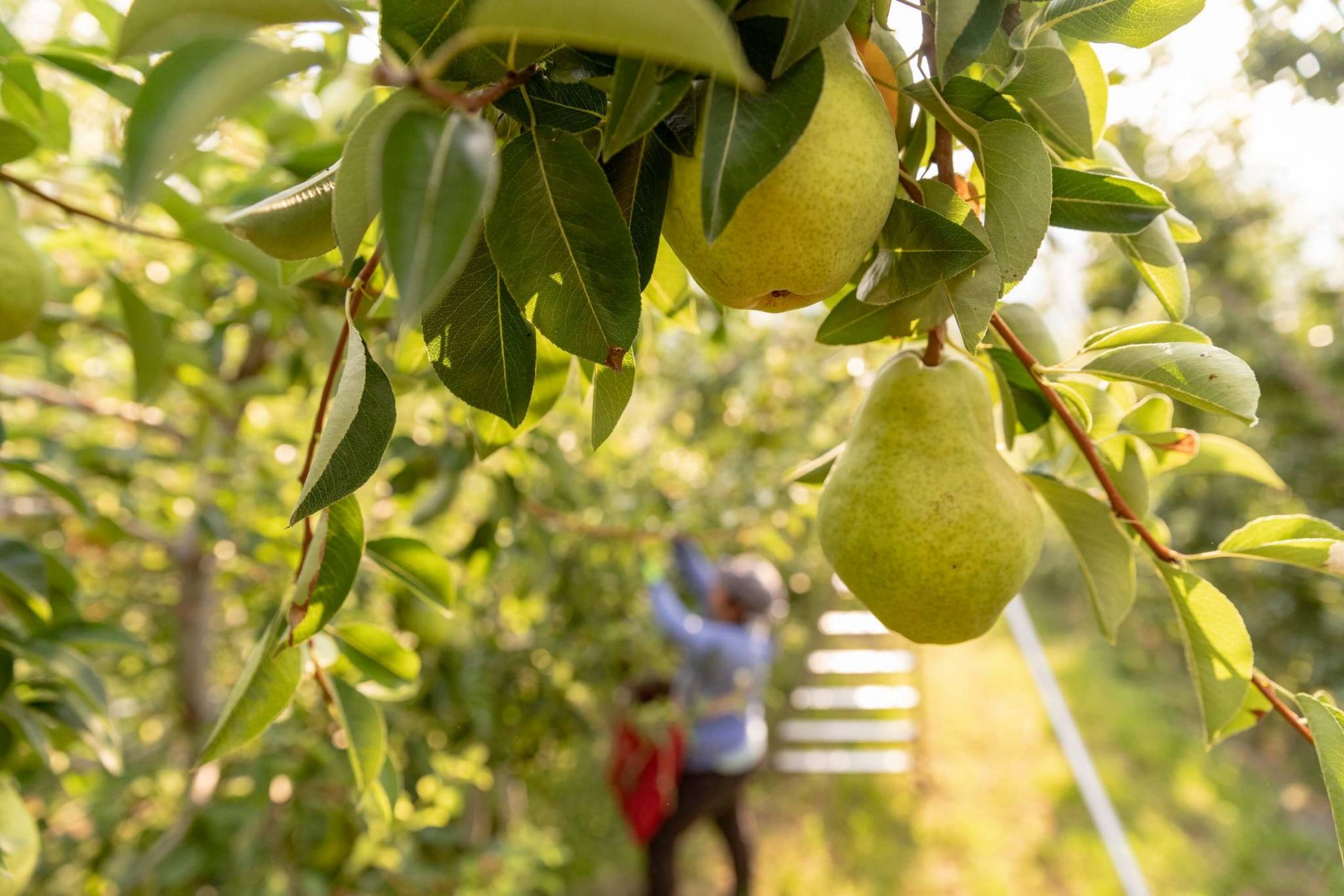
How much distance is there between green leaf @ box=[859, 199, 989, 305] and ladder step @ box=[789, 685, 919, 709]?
4947mm

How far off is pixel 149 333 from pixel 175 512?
3.50ft

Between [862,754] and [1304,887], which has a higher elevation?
[1304,887]

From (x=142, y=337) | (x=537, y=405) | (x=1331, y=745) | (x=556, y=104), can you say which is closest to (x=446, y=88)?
(x=556, y=104)

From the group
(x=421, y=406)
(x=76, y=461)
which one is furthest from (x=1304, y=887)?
(x=76, y=461)

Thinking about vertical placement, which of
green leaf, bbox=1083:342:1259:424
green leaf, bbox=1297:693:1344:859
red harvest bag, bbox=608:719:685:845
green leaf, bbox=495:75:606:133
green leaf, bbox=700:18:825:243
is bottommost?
red harvest bag, bbox=608:719:685:845

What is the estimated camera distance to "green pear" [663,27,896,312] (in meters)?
0.39

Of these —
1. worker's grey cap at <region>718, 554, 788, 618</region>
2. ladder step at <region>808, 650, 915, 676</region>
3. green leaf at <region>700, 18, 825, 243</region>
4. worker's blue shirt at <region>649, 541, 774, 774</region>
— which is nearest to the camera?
green leaf at <region>700, 18, 825, 243</region>

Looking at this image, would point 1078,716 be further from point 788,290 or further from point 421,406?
point 788,290

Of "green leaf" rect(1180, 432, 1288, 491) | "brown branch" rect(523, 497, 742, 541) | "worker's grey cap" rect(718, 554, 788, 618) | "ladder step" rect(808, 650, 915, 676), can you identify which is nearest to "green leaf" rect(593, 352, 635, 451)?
"green leaf" rect(1180, 432, 1288, 491)

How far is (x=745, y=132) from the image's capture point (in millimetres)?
342

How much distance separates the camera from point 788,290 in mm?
434

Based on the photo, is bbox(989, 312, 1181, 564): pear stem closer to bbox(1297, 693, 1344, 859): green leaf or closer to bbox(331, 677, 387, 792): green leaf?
bbox(1297, 693, 1344, 859): green leaf

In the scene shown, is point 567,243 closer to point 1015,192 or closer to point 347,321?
point 347,321

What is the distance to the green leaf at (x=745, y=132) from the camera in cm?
33
